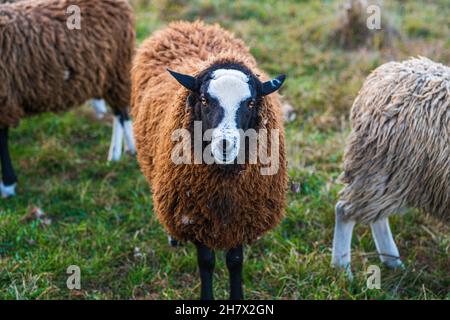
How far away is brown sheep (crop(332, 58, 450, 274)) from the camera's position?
3.76m

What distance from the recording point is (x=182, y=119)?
360 cm

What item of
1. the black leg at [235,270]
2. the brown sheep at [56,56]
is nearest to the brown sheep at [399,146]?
the black leg at [235,270]

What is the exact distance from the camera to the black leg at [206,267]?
12.6ft

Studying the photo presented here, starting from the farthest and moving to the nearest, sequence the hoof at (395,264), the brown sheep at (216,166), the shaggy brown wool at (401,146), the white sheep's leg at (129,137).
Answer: the white sheep's leg at (129,137) → the hoof at (395,264) → the shaggy brown wool at (401,146) → the brown sheep at (216,166)

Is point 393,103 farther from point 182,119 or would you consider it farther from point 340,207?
point 182,119

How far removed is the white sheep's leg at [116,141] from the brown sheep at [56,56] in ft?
1.12

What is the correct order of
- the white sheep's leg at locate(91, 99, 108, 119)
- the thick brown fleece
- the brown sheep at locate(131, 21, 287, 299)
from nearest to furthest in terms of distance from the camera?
1. the brown sheep at locate(131, 21, 287, 299)
2. the thick brown fleece
3. the white sheep's leg at locate(91, 99, 108, 119)

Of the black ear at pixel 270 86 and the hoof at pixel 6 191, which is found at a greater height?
the black ear at pixel 270 86

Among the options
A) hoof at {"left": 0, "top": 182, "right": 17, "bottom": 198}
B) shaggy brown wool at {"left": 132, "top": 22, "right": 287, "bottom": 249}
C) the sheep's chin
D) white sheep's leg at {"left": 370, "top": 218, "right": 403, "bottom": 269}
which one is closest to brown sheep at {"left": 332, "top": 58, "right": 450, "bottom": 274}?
white sheep's leg at {"left": 370, "top": 218, "right": 403, "bottom": 269}

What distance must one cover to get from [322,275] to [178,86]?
1658mm

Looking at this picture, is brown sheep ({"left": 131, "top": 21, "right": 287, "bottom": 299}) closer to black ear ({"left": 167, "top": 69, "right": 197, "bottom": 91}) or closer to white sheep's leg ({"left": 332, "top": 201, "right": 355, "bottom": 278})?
black ear ({"left": 167, "top": 69, "right": 197, "bottom": 91})

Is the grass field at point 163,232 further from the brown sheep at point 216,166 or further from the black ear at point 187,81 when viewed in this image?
the black ear at point 187,81

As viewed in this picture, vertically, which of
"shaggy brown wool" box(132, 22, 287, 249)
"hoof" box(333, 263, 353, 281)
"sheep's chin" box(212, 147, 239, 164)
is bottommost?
"hoof" box(333, 263, 353, 281)

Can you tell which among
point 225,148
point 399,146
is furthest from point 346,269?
point 225,148
